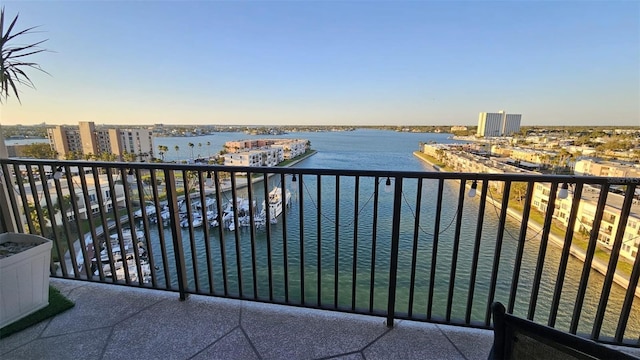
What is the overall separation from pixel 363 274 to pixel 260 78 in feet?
36.3

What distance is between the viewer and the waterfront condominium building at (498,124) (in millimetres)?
14461

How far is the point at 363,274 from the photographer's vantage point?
1066cm

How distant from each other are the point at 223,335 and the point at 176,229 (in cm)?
72

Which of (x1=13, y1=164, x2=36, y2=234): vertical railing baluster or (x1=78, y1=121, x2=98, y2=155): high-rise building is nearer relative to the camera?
(x1=13, y1=164, x2=36, y2=234): vertical railing baluster

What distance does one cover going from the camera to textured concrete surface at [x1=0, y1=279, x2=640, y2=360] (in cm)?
137

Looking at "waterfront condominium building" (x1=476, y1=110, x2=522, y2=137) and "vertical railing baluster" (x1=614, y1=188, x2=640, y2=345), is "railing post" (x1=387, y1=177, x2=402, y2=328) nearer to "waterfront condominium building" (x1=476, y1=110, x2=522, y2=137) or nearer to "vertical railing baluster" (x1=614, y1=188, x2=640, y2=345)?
"vertical railing baluster" (x1=614, y1=188, x2=640, y2=345)

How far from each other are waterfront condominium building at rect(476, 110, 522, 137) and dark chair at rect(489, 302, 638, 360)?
1705 centimetres

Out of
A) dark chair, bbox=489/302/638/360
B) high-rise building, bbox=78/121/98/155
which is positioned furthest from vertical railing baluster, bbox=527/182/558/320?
high-rise building, bbox=78/121/98/155

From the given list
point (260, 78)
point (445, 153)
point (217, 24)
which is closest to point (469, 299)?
point (217, 24)

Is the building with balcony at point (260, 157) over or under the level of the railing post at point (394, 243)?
Answer: under

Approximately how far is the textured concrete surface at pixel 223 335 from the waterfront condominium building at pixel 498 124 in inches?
644

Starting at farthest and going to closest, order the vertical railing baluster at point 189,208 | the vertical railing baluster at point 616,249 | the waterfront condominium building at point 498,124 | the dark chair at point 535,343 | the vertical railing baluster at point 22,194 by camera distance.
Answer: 1. the waterfront condominium building at point 498,124
2. the vertical railing baluster at point 22,194
3. the vertical railing baluster at point 189,208
4. the vertical railing baluster at point 616,249
5. the dark chair at point 535,343

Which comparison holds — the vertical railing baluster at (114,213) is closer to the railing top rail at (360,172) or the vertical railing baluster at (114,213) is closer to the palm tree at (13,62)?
the railing top rail at (360,172)

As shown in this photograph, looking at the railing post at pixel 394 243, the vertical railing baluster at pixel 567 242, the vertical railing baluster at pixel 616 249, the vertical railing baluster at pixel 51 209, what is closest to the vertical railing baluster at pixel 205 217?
the vertical railing baluster at pixel 51 209
